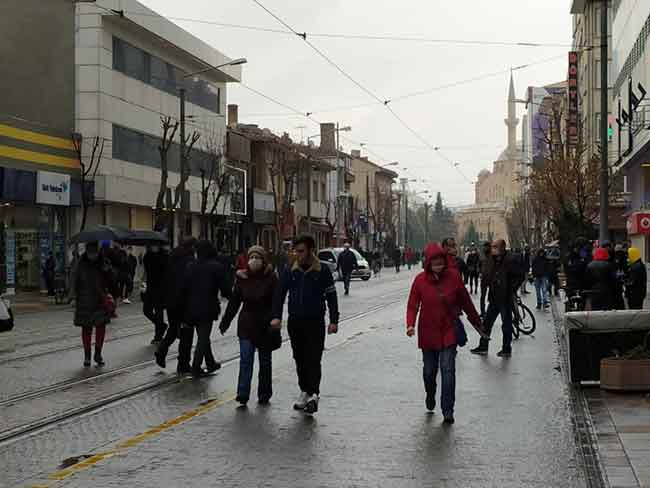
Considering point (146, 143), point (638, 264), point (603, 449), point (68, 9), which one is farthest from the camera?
point (146, 143)

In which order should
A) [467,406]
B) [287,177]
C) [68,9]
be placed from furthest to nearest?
[287,177] < [68,9] < [467,406]

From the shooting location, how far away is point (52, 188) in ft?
127

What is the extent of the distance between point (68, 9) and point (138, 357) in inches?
1151

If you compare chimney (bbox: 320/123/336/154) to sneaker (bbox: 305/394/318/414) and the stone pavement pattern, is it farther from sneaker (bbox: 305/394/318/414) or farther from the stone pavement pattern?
sneaker (bbox: 305/394/318/414)

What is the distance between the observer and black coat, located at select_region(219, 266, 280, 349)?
11.1 metres

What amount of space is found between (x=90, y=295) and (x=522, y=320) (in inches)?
356

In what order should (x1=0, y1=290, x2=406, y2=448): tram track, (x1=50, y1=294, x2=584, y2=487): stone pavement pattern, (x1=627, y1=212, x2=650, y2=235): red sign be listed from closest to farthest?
1. (x1=50, y1=294, x2=584, y2=487): stone pavement pattern
2. (x1=0, y1=290, x2=406, y2=448): tram track
3. (x1=627, y1=212, x2=650, y2=235): red sign

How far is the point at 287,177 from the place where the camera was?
6875cm

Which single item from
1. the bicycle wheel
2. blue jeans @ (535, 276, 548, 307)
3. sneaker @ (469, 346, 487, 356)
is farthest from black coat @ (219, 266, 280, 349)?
blue jeans @ (535, 276, 548, 307)

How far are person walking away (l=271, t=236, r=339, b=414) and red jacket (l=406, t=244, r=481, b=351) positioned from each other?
813 mm

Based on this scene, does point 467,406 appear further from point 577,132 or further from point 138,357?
point 577,132

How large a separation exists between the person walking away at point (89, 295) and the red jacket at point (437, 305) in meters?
5.73

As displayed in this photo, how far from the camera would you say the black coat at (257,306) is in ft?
36.5

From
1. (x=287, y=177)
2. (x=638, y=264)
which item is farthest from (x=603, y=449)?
(x=287, y=177)
